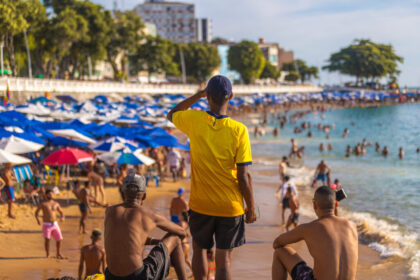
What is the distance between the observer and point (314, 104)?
313 ft

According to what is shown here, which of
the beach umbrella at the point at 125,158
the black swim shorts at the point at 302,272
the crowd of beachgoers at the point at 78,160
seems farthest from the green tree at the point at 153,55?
the black swim shorts at the point at 302,272

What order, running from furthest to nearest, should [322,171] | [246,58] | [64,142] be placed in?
1. [246,58]
2. [322,171]
3. [64,142]

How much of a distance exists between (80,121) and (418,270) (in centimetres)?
1441

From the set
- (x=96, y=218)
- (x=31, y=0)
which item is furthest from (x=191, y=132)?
(x=31, y=0)

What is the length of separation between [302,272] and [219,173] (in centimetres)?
101

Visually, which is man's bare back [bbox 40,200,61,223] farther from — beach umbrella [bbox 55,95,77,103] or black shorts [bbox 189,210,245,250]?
beach umbrella [bbox 55,95,77,103]

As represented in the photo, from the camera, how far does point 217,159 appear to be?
3680 millimetres

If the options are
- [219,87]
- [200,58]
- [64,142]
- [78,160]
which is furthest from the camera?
[200,58]

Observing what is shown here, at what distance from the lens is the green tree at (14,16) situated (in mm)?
37688

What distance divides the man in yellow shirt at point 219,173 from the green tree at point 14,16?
38.4 metres

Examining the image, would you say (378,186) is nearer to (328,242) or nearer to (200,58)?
(328,242)

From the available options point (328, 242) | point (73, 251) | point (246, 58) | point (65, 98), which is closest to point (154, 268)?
point (328, 242)

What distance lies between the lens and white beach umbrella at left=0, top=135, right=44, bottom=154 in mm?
12949

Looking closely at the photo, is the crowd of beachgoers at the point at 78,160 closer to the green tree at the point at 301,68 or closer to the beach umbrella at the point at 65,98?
the beach umbrella at the point at 65,98
